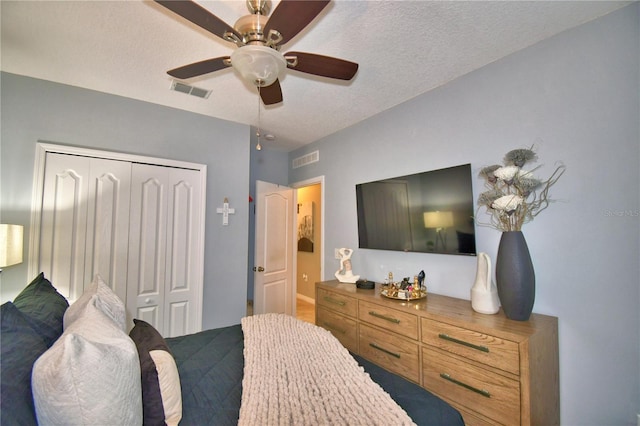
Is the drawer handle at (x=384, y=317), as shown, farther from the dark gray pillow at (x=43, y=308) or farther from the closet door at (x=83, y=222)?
the closet door at (x=83, y=222)

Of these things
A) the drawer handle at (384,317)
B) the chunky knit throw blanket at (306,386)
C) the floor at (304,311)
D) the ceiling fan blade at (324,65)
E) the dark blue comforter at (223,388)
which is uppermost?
the ceiling fan blade at (324,65)

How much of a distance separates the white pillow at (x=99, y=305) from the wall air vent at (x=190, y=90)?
1.75 meters

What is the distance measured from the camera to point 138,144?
103 inches

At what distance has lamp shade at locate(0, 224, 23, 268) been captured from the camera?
1.69 m

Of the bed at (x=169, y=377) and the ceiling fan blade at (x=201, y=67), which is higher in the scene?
the ceiling fan blade at (x=201, y=67)

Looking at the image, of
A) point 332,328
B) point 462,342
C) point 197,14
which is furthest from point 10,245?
point 462,342

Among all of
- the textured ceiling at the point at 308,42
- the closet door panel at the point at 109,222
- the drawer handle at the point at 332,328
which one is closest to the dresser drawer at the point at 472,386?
the drawer handle at the point at 332,328

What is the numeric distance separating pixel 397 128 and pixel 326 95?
800 millimetres

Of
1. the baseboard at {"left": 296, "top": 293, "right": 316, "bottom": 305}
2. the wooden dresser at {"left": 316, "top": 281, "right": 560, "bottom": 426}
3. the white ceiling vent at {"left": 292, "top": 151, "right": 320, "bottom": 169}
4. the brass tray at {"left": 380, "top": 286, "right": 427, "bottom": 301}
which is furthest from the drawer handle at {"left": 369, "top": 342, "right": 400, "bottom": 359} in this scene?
the baseboard at {"left": 296, "top": 293, "right": 316, "bottom": 305}

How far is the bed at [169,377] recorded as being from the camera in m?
0.69

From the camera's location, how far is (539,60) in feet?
5.94

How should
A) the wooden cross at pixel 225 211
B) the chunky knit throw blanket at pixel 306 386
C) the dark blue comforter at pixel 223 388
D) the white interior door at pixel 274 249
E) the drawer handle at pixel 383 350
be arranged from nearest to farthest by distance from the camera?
the chunky knit throw blanket at pixel 306 386 < the dark blue comforter at pixel 223 388 < the drawer handle at pixel 383 350 < the wooden cross at pixel 225 211 < the white interior door at pixel 274 249

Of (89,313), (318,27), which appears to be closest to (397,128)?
(318,27)

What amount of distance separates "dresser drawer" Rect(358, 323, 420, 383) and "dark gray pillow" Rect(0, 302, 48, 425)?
195 cm
